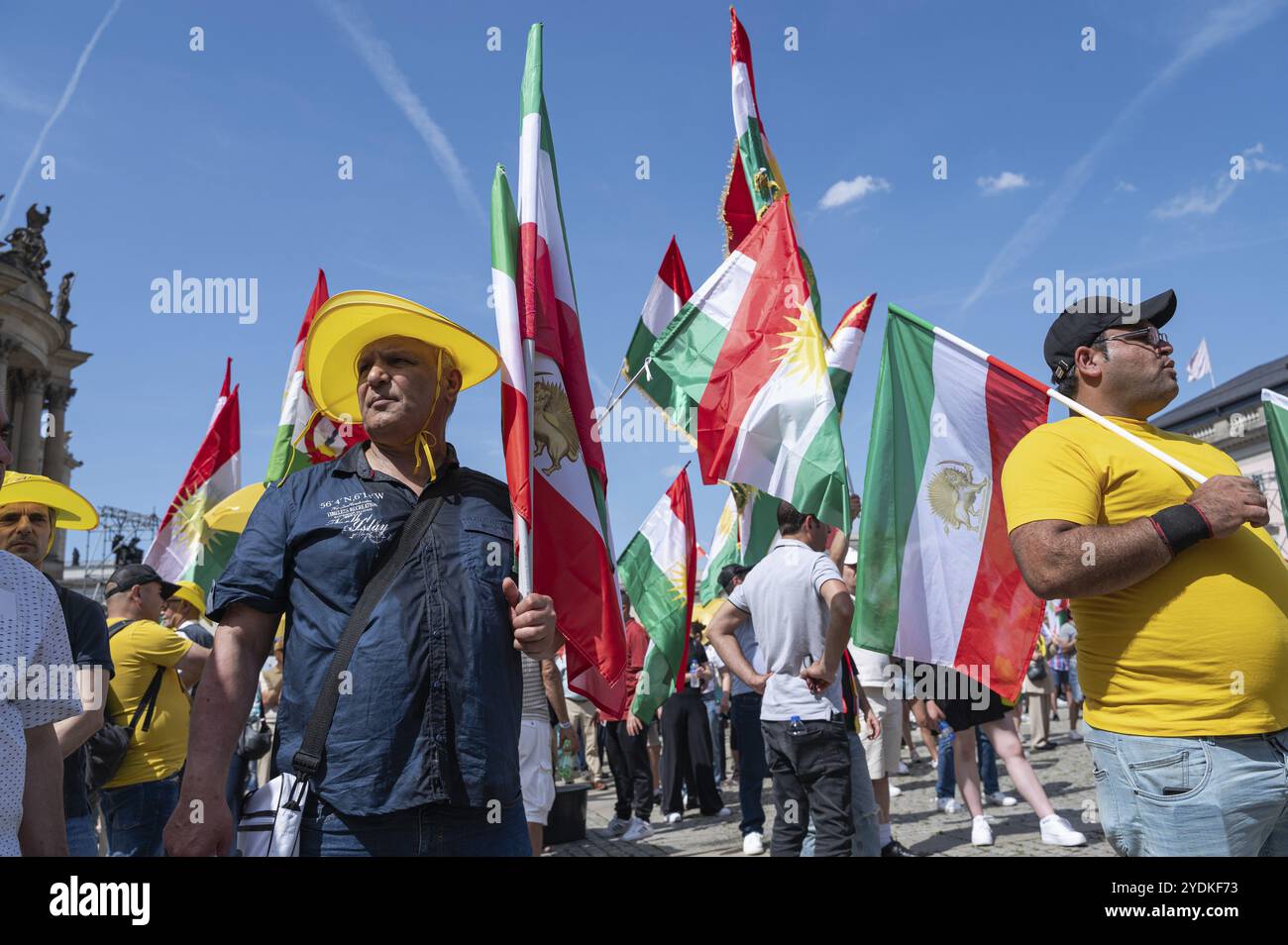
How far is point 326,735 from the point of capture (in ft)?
8.70

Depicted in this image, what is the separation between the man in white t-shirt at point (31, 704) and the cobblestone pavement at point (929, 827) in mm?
6026

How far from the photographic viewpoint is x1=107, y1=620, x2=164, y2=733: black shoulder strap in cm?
543

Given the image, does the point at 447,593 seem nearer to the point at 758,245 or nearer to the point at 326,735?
the point at 326,735

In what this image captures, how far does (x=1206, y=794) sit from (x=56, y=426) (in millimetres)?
63077

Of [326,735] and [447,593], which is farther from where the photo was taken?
[447,593]

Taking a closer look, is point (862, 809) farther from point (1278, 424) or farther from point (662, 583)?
point (662, 583)

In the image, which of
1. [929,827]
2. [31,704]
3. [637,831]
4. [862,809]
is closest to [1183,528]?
[31,704]

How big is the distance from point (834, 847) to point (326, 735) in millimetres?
3329

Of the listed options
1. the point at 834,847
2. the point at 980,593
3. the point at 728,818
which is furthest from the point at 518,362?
the point at 728,818

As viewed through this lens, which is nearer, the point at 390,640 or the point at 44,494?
the point at 390,640

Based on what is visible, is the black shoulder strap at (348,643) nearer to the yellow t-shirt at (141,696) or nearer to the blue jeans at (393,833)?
the blue jeans at (393,833)

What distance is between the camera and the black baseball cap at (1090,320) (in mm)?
3260

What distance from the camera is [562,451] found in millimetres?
3619

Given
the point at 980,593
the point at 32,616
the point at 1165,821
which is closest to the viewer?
the point at 32,616
